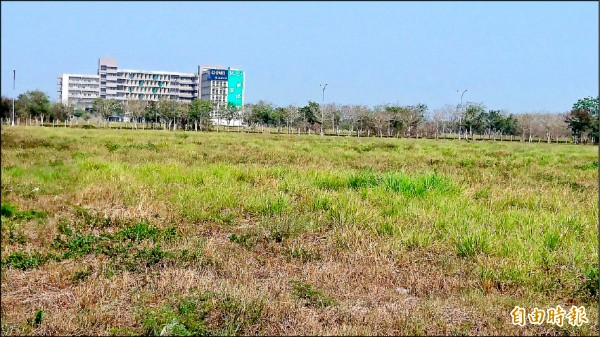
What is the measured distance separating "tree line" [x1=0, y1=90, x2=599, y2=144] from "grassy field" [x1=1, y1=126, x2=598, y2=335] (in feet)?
217

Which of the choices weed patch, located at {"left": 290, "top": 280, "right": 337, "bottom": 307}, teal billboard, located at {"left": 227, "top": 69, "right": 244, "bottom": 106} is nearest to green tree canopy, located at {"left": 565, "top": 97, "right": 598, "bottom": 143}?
weed patch, located at {"left": 290, "top": 280, "right": 337, "bottom": 307}

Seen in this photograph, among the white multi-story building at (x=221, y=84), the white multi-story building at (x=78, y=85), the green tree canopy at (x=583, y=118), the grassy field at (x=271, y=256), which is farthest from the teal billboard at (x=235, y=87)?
the grassy field at (x=271, y=256)

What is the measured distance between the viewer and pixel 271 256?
6.17 m

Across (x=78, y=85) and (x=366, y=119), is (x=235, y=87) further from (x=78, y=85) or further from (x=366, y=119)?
(x=78, y=85)

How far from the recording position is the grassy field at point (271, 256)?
3959 mm

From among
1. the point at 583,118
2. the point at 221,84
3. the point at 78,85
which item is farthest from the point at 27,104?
the point at 221,84

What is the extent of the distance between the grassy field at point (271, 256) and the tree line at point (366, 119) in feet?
217

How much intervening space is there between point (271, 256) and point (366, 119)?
81.3 m

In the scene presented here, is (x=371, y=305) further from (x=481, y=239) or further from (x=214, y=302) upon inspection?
(x=481, y=239)

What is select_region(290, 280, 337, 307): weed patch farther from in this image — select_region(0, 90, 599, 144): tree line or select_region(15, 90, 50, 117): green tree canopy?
select_region(0, 90, 599, 144): tree line

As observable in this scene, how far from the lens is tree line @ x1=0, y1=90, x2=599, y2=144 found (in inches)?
3132

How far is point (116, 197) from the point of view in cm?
871

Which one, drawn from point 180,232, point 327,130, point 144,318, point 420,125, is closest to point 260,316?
point 144,318

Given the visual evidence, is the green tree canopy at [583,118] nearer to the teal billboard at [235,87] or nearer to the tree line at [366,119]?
the tree line at [366,119]
